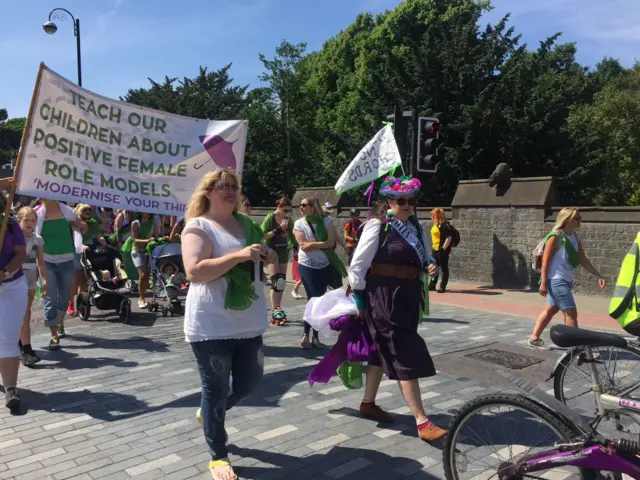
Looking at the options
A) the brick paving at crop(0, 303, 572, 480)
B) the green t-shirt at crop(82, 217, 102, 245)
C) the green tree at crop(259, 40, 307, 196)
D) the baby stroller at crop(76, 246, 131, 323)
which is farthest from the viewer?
the green tree at crop(259, 40, 307, 196)

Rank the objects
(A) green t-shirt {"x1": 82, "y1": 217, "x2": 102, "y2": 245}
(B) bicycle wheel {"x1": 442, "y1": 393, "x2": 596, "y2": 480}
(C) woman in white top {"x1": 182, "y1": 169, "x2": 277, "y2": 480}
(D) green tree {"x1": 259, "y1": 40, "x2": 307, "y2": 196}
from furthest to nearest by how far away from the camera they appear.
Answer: (D) green tree {"x1": 259, "y1": 40, "x2": 307, "y2": 196}
(A) green t-shirt {"x1": 82, "y1": 217, "x2": 102, "y2": 245}
(C) woman in white top {"x1": 182, "y1": 169, "x2": 277, "y2": 480}
(B) bicycle wheel {"x1": 442, "y1": 393, "x2": 596, "y2": 480}

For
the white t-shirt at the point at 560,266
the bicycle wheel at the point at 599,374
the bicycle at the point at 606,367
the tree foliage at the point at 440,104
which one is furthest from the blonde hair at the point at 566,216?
the tree foliage at the point at 440,104

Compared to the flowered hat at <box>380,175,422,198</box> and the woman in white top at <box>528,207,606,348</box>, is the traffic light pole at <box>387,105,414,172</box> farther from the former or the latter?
the flowered hat at <box>380,175,422,198</box>

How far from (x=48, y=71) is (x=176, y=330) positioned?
382 cm

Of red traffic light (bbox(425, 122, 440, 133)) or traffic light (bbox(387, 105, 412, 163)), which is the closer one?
traffic light (bbox(387, 105, 412, 163))

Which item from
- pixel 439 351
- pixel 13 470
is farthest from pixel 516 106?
pixel 13 470

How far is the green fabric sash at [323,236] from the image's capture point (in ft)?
21.3

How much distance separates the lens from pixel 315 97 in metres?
39.0

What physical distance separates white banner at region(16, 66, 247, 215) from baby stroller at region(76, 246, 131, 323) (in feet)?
9.76

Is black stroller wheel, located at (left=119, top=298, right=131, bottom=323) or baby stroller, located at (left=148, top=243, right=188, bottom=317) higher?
baby stroller, located at (left=148, top=243, right=188, bottom=317)

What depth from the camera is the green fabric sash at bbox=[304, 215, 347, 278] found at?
255 inches

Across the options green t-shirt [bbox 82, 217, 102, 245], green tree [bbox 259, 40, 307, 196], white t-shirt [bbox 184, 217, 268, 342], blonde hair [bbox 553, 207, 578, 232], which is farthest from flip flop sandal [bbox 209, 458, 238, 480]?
green tree [bbox 259, 40, 307, 196]

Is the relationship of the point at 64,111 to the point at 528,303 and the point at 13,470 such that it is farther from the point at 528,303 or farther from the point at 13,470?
the point at 528,303

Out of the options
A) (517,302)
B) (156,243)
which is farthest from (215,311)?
(517,302)
